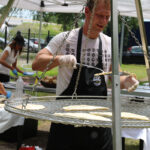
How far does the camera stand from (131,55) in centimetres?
1698

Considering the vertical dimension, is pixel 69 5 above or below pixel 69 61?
above

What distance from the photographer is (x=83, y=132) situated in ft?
5.80

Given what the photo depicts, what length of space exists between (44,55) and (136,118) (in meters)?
0.81

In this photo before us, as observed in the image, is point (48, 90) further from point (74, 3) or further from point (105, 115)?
point (105, 115)

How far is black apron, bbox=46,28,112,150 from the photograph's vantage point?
176cm

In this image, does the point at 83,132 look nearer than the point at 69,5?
Yes

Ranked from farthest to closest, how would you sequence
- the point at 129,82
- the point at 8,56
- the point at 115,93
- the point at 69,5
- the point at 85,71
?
1. the point at 69,5
2. the point at 8,56
3. the point at 85,71
4. the point at 129,82
5. the point at 115,93

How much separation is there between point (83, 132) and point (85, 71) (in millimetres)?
407

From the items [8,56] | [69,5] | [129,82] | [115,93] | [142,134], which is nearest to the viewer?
[115,93]

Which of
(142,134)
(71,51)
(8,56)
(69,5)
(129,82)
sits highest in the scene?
(69,5)

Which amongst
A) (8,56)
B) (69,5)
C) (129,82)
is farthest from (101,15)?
(69,5)

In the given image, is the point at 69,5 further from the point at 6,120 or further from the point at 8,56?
the point at 6,120

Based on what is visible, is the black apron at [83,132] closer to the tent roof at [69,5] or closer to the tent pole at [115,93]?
the tent pole at [115,93]

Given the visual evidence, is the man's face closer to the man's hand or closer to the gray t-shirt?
the gray t-shirt
